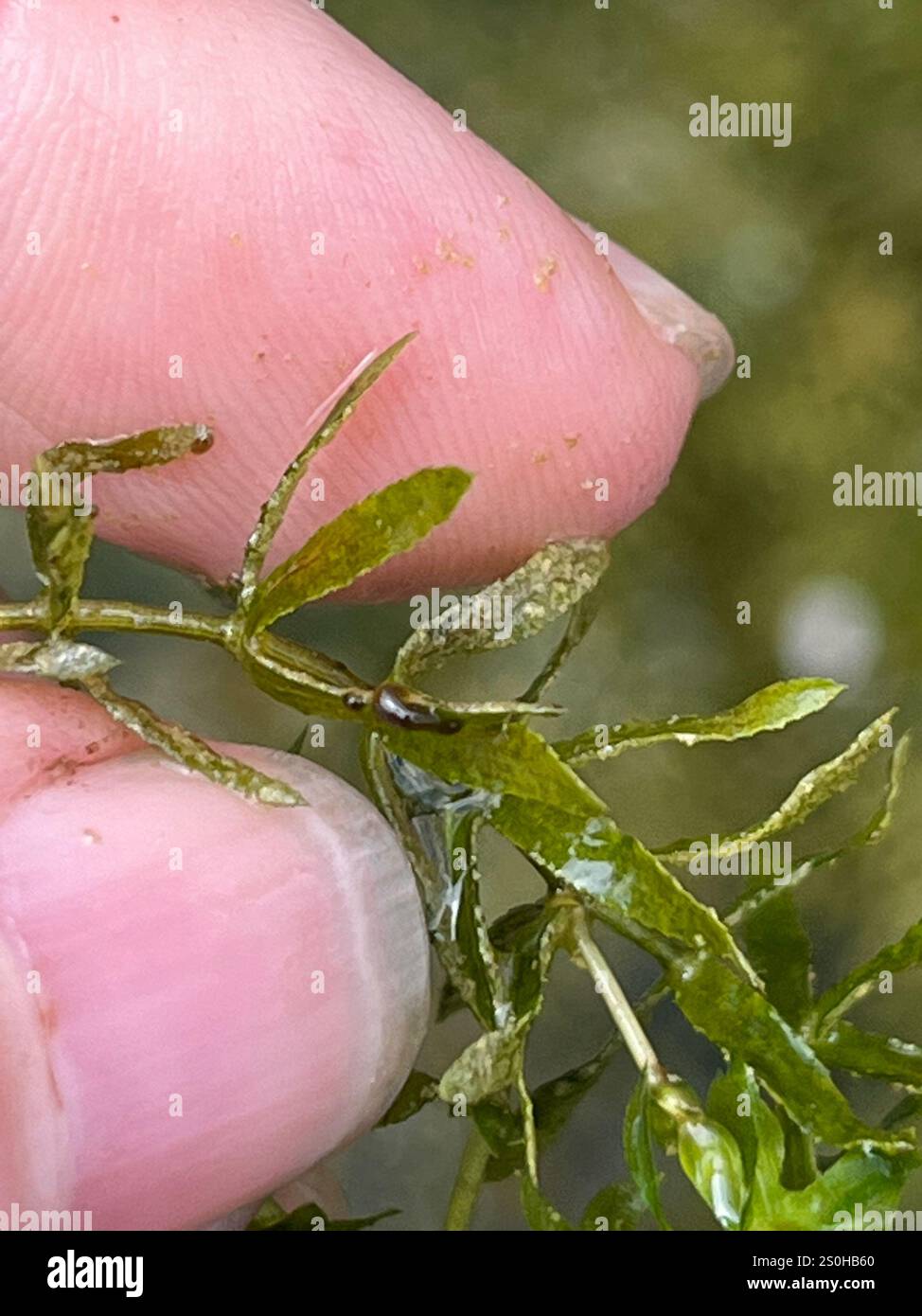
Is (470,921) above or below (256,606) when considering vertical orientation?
below

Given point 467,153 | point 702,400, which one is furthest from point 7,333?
point 702,400

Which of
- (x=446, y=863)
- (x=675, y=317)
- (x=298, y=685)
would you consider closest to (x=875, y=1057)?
(x=446, y=863)

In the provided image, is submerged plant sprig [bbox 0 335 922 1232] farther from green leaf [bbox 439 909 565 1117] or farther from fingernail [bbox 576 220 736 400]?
fingernail [bbox 576 220 736 400]

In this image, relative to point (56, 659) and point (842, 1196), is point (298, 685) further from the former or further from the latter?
point (842, 1196)

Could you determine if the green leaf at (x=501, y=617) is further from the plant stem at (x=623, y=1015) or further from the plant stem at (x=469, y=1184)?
the plant stem at (x=469, y=1184)

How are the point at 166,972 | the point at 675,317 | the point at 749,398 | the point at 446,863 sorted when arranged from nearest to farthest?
the point at 166,972 → the point at 446,863 → the point at 675,317 → the point at 749,398

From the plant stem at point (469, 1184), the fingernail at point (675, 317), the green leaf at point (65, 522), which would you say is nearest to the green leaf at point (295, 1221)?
the plant stem at point (469, 1184)

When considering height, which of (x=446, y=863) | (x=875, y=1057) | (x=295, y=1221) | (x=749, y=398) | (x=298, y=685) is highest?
(x=749, y=398)
